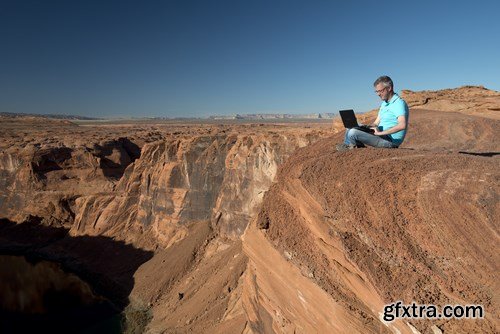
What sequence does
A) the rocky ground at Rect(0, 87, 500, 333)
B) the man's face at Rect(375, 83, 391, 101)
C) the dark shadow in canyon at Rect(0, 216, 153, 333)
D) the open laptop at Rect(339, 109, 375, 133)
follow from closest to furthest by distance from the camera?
the rocky ground at Rect(0, 87, 500, 333), the man's face at Rect(375, 83, 391, 101), the open laptop at Rect(339, 109, 375, 133), the dark shadow in canyon at Rect(0, 216, 153, 333)

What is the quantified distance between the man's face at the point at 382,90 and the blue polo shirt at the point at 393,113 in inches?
4.8

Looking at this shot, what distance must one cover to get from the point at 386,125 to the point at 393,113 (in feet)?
0.91

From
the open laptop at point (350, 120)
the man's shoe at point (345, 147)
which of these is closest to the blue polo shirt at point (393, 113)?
the open laptop at point (350, 120)

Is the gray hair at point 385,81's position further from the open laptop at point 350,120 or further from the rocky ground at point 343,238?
the rocky ground at point 343,238

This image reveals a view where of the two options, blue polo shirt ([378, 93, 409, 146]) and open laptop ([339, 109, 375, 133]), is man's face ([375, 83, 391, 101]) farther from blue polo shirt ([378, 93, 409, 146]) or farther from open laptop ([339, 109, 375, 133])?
open laptop ([339, 109, 375, 133])

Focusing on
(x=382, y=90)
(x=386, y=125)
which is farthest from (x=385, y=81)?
(x=386, y=125)

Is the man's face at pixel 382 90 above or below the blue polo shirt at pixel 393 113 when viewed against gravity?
above

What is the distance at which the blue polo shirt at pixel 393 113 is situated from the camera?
5727mm

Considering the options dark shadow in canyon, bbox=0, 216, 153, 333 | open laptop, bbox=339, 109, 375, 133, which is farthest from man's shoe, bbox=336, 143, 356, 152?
dark shadow in canyon, bbox=0, 216, 153, 333

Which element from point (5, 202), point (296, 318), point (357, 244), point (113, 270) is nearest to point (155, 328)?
point (113, 270)

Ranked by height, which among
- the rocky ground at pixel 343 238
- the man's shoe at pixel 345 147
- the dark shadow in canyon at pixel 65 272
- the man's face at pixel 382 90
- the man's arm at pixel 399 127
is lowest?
the dark shadow in canyon at pixel 65 272

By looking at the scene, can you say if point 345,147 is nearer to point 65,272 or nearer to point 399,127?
point 399,127

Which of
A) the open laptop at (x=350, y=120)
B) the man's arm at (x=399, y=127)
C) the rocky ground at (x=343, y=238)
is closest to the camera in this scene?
the rocky ground at (x=343, y=238)

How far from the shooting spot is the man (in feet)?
Answer: 18.7
